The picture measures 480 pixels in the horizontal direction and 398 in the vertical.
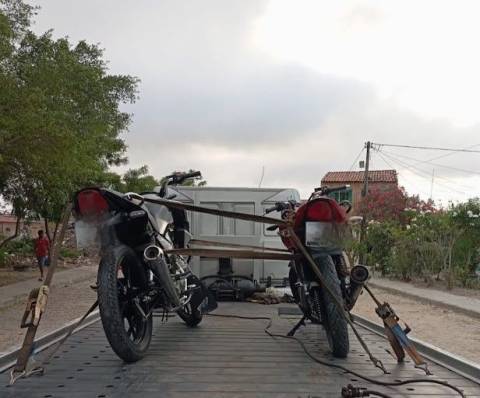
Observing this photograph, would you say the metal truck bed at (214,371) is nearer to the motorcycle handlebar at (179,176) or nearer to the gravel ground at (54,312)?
the gravel ground at (54,312)

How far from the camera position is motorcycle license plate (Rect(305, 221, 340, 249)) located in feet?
14.8

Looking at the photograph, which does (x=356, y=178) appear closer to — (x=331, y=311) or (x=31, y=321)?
(x=331, y=311)

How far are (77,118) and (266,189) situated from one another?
19.4ft

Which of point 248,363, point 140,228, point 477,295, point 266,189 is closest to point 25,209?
point 266,189

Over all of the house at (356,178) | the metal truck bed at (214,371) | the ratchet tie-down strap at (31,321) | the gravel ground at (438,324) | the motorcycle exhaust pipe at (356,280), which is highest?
the house at (356,178)

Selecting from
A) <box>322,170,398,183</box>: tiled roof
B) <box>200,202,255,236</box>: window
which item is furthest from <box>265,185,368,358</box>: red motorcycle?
<box>322,170,398,183</box>: tiled roof

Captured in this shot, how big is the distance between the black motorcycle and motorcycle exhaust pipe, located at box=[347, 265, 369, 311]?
150 centimetres

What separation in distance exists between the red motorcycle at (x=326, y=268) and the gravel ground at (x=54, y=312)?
250cm

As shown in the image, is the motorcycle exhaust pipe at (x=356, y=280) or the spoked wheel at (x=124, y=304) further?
the motorcycle exhaust pipe at (x=356, y=280)

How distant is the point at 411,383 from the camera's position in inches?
139

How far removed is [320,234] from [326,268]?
390mm

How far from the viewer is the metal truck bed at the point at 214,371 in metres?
3.28

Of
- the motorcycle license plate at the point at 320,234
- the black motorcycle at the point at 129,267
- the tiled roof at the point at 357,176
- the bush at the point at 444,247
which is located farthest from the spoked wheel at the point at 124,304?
the tiled roof at the point at 357,176

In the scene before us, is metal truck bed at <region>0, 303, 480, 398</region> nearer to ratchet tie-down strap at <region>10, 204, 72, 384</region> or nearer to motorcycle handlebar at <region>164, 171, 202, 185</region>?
ratchet tie-down strap at <region>10, 204, 72, 384</region>
